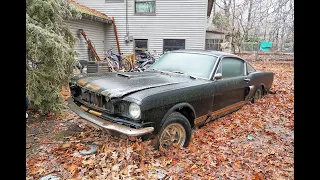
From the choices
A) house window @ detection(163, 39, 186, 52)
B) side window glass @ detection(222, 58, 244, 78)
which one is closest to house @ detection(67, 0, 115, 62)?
house window @ detection(163, 39, 186, 52)

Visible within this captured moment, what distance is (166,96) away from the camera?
11.1 feet

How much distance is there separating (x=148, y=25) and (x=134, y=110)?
1166cm

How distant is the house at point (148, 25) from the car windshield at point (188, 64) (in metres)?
9.08

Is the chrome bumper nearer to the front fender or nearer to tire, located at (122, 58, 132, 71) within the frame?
the front fender

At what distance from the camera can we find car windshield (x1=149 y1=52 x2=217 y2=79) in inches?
177

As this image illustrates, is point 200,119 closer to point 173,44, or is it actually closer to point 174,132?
point 174,132

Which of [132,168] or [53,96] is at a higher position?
[53,96]

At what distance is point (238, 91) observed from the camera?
5.24 metres

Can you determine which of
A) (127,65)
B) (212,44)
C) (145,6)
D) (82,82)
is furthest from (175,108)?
(212,44)

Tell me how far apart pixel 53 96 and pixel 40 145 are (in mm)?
1294

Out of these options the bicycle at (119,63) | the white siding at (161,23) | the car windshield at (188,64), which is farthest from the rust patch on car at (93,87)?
the white siding at (161,23)

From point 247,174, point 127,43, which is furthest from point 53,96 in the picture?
point 127,43
